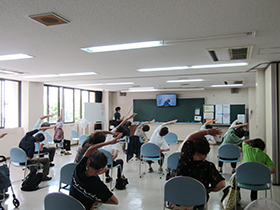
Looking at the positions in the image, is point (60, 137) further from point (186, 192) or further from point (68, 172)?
point (186, 192)

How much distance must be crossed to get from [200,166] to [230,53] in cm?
Answer: 230

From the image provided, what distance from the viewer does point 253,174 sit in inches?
125

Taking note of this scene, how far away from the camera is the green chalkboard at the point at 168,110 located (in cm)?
1092

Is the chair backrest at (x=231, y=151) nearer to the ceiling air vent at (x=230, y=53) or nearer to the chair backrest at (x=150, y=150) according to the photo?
the chair backrest at (x=150, y=150)

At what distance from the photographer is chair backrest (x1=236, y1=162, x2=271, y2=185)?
3111 millimetres

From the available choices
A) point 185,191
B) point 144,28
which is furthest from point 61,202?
point 144,28

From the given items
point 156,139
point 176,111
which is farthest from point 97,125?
point 156,139

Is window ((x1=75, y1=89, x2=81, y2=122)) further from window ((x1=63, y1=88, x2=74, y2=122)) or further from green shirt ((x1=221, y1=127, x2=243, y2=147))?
green shirt ((x1=221, y1=127, x2=243, y2=147))

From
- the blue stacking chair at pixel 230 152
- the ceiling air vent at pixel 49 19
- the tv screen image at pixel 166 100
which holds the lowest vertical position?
the blue stacking chair at pixel 230 152

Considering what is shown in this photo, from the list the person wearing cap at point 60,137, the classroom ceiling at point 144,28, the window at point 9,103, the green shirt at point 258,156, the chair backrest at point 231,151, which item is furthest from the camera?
the person wearing cap at point 60,137

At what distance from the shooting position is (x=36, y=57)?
4039 mm

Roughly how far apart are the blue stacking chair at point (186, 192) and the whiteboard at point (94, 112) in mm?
8157

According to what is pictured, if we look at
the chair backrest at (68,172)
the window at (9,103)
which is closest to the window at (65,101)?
the window at (9,103)

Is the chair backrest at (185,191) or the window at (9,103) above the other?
the window at (9,103)
